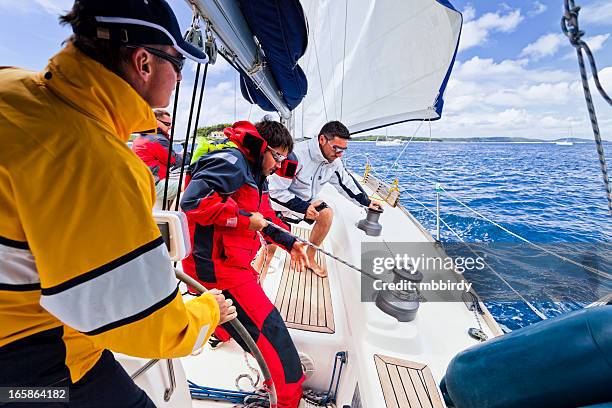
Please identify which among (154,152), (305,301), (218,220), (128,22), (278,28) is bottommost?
(305,301)

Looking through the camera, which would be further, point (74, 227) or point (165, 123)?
point (165, 123)

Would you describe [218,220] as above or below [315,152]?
below

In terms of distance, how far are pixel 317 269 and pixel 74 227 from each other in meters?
2.08

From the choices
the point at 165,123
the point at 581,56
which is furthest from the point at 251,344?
the point at 165,123

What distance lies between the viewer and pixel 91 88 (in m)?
0.48

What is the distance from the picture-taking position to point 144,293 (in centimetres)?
49

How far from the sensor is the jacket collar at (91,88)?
468mm

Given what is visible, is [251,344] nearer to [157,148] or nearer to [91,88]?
[91,88]

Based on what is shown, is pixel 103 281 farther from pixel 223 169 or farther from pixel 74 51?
pixel 223 169

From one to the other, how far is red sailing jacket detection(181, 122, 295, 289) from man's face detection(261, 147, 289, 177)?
0.12 metres

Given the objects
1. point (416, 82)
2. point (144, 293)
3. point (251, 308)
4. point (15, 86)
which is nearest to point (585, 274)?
point (416, 82)

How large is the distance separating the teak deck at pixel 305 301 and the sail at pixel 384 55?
1881 mm

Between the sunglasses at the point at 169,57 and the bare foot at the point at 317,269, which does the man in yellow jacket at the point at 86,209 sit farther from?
the bare foot at the point at 317,269

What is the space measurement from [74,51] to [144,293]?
1.40ft
